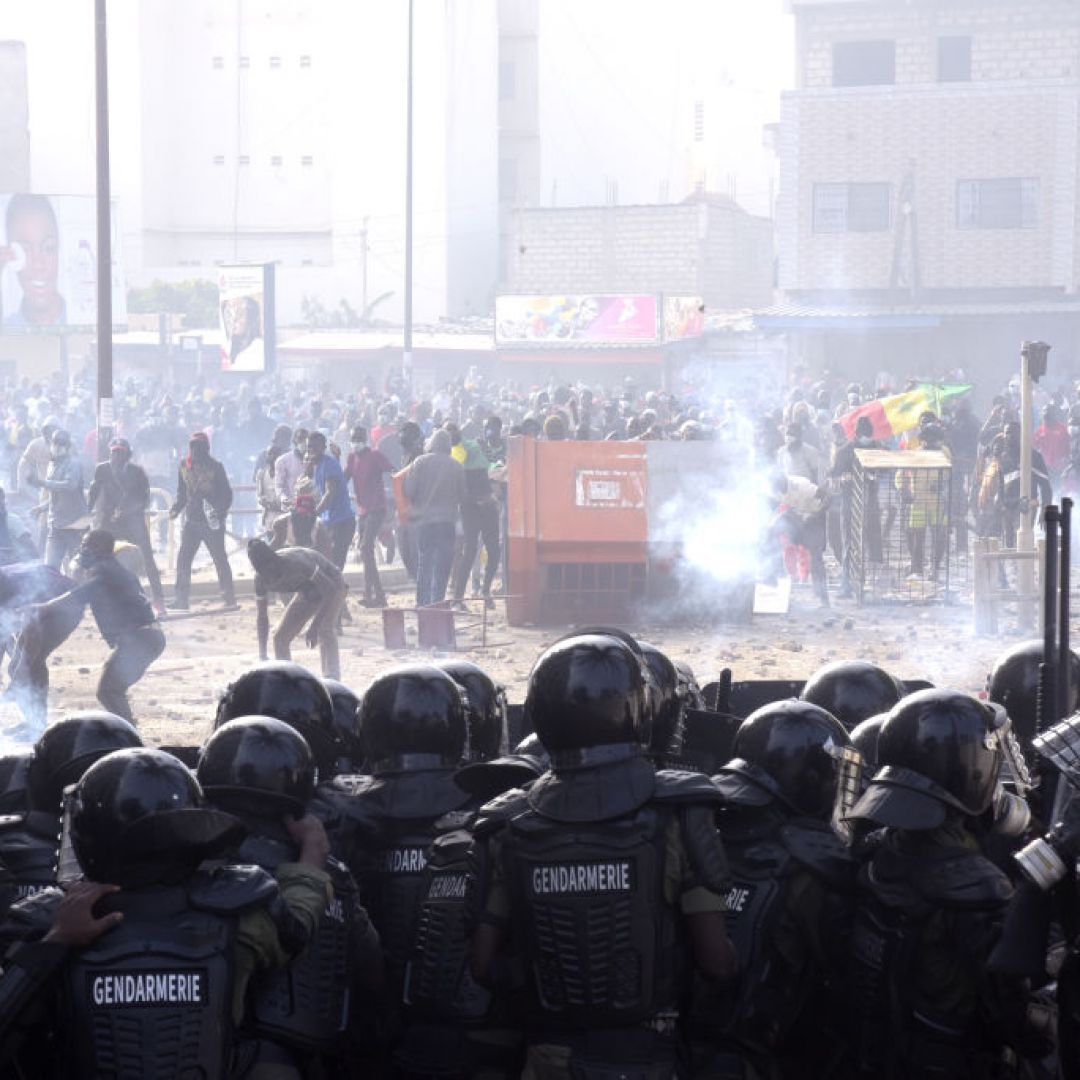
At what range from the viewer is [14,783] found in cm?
505

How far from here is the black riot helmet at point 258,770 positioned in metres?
4.25

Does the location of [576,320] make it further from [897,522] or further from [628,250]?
[897,522]

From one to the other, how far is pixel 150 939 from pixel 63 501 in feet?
46.1

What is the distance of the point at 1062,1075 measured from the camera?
12.6ft

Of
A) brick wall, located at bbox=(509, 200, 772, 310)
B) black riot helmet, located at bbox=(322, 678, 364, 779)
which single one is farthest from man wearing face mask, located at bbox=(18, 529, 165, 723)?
brick wall, located at bbox=(509, 200, 772, 310)

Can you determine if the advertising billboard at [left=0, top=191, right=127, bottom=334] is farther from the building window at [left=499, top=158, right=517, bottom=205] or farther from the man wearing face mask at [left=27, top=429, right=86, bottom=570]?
the man wearing face mask at [left=27, top=429, right=86, bottom=570]

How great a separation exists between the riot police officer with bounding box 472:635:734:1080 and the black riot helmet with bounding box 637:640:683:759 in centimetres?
103

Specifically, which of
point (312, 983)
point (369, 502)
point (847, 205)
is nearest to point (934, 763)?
point (312, 983)

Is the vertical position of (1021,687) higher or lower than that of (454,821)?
higher

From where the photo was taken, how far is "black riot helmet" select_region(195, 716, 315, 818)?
4246 millimetres

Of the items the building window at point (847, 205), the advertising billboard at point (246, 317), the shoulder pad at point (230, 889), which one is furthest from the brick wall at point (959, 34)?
the shoulder pad at point (230, 889)

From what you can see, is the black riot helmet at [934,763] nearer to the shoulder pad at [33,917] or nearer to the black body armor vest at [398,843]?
the black body armor vest at [398,843]

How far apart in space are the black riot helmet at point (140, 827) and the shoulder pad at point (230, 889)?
0.15 feet

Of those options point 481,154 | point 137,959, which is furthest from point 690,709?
point 481,154
